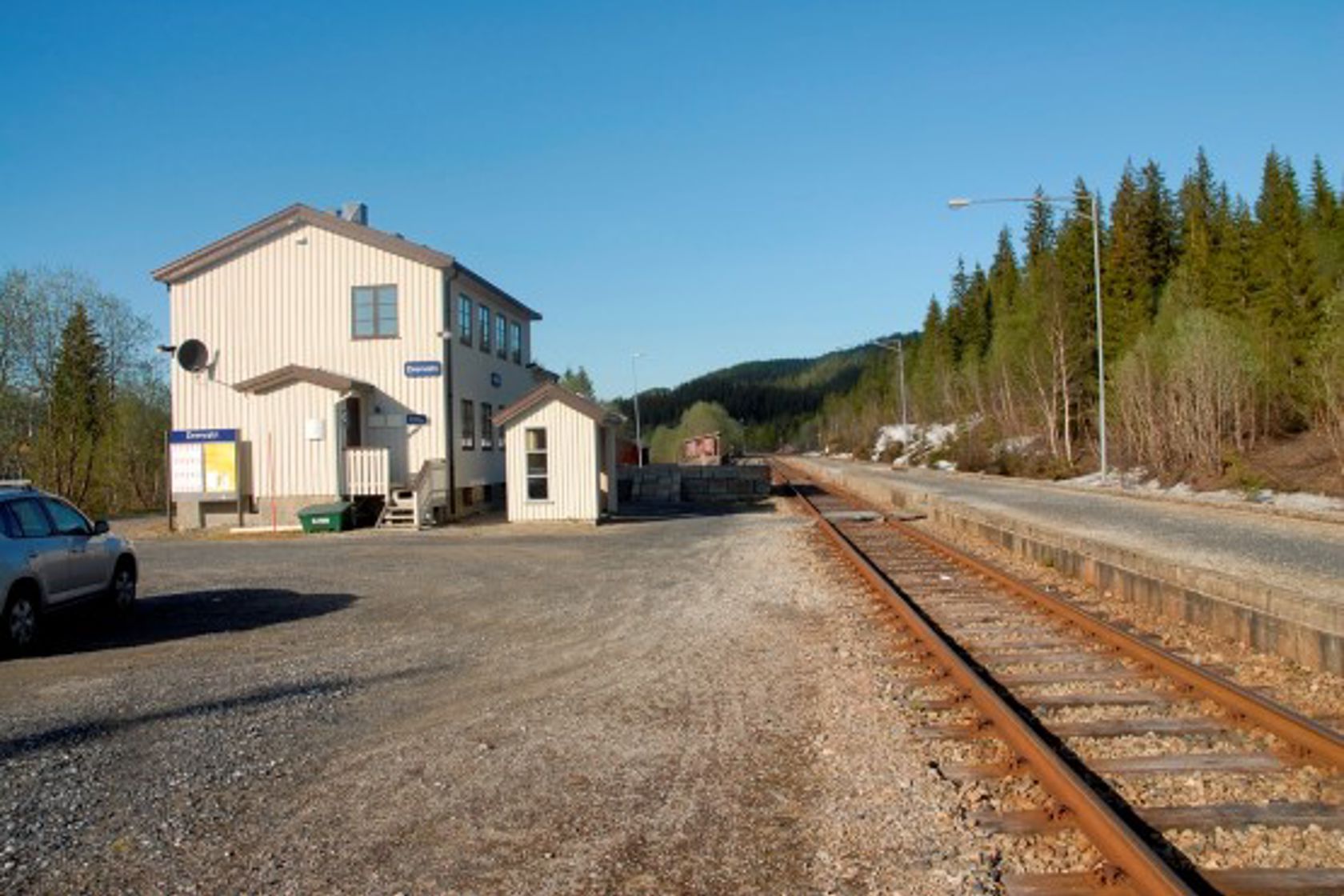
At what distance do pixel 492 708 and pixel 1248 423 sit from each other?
4103cm

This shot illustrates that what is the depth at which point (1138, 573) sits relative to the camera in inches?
445

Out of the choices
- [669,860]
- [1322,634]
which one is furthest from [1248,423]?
[669,860]

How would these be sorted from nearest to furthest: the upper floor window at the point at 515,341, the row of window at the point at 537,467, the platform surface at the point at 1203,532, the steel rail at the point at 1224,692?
the steel rail at the point at 1224,692 → the platform surface at the point at 1203,532 → the row of window at the point at 537,467 → the upper floor window at the point at 515,341

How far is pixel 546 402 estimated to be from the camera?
79.6ft

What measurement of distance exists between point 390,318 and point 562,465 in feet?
20.2

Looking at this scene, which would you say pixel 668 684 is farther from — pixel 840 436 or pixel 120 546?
pixel 840 436

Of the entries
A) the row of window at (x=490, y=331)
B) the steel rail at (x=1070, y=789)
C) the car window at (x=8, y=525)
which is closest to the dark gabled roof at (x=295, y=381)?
the row of window at (x=490, y=331)

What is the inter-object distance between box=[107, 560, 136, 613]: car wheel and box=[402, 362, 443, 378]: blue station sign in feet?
44.3

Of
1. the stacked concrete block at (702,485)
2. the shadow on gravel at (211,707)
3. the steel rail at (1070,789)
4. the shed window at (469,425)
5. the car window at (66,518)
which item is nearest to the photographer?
the steel rail at (1070,789)

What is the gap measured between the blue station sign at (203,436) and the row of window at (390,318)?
3.98 m

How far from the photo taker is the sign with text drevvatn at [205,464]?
25.1 metres

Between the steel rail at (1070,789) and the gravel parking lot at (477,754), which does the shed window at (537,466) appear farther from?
the steel rail at (1070,789)

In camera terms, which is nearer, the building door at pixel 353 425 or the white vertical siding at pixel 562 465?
the white vertical siding at pixel 562 465

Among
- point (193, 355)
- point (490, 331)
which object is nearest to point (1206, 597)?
point (490, 331)
